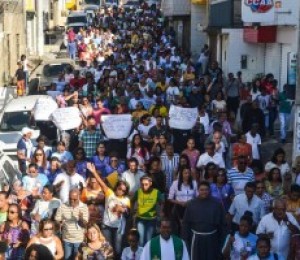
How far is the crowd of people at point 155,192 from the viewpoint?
1182 cm

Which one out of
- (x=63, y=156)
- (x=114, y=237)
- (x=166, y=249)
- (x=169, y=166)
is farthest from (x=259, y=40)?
(x=166, y=249)

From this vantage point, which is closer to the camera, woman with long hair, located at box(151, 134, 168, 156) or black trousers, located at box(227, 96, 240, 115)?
woman with long hair, located at box(151, 134, 168, 156)

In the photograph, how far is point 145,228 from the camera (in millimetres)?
13477

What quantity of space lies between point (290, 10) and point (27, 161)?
34.0 ft

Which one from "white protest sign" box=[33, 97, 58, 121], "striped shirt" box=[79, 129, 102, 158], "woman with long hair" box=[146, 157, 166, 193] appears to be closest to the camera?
"woman with long hair" box=[146, 157, 166, 193]

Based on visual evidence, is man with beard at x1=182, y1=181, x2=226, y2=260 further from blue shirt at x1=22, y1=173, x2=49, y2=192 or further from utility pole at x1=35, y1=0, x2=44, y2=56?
utility pole at x1=35, y1=0, x2=44, y2=56

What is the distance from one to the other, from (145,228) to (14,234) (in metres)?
2.11

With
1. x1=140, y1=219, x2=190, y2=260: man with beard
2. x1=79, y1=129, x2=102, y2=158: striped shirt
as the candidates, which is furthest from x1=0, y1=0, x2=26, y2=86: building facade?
x1=140, y1=219, x2=190, y2=260: man with beard

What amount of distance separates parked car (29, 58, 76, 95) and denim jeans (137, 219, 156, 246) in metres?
16.2

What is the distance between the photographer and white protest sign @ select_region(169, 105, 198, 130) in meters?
18.5

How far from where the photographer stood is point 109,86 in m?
23.8

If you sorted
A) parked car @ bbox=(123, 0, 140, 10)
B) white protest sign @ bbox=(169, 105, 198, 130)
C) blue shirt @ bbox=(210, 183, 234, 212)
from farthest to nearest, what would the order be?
parked car @ bbox=(123, 0, 140, 10) → white protest sign @ bbox=(169, 105, 198, 130) → blue shirt @ bbox=(210, 183, 234, 212)

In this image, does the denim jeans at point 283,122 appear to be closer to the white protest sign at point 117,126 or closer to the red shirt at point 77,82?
the white protest sign at point 117,126

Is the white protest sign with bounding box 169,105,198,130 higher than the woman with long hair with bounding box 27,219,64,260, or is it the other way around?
the white protest sign with bounding box 169,105,198,130
